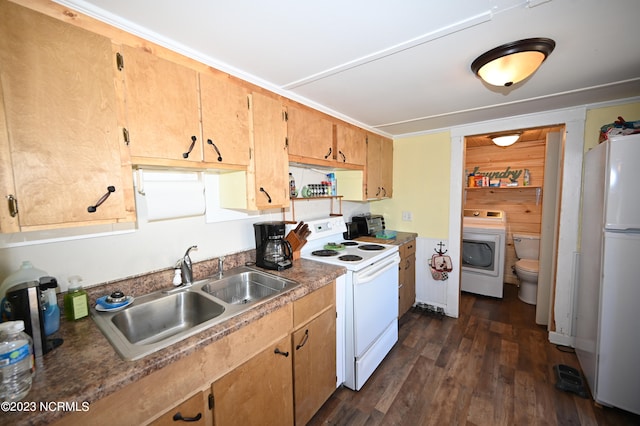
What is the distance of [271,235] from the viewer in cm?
184

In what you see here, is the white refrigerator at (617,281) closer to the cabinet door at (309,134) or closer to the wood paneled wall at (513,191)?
the cabinet door at (309,134)

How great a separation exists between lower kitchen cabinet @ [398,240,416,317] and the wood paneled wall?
5.83 ft

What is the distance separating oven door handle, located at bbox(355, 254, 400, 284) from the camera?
1.90 meters

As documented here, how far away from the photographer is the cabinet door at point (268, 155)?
1.61 meters

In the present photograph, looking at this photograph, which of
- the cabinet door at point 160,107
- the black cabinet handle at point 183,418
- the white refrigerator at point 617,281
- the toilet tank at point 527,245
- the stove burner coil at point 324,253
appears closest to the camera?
the black cabinet handle at point 183,418

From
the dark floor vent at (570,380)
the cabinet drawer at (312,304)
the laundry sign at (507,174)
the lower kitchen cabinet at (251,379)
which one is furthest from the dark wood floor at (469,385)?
the laundry sign at (507,174)

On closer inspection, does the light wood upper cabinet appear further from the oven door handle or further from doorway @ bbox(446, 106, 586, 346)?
doorway @ bbox(446, 106, 586, 346)

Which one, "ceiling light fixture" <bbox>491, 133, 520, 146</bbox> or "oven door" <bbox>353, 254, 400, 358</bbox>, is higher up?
"ceiling light fixture" <bbox>491, 133, 520, 146</bbox>

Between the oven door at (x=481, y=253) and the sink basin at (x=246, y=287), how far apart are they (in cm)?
307

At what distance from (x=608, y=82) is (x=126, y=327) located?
10.9 feet

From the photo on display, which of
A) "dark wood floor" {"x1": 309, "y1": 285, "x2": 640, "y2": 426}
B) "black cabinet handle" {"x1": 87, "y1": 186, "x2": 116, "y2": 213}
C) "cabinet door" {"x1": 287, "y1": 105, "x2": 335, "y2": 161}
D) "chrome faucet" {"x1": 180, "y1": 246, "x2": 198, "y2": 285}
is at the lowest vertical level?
"dark wood floor" {"x1": 309, "y1": 285, "x2": 640, "y2": 426}

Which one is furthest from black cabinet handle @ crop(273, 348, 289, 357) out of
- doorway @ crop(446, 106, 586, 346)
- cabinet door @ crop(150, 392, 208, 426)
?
doorway @ crop(446, 106, 586, 346)

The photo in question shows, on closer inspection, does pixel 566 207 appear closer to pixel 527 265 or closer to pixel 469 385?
pixel 527 265

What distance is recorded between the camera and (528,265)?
331 cm
